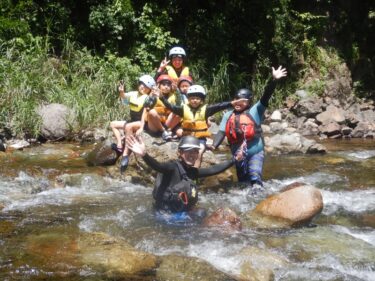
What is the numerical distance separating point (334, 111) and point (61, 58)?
747 cm

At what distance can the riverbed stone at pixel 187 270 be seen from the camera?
3947mm

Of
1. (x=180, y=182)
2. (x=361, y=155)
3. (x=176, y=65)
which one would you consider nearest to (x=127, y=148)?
(x=180, y=182)

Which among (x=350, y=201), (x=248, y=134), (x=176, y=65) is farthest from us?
(x=176, y=65)

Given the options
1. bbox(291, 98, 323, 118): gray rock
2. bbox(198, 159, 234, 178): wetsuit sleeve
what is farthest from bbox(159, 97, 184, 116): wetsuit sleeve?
bbox(291, 98, 323, 118): gray rock

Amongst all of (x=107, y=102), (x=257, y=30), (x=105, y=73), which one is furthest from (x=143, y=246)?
(x=257, y=30)

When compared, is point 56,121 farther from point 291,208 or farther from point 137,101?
point 291,208

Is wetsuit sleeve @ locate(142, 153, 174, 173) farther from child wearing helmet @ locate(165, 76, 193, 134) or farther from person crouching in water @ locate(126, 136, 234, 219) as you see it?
child wearing helmet @ locate(165, 76, 193, 134)

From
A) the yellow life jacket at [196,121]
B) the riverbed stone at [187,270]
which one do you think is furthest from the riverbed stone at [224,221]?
the yellow life jacket at [196,121]

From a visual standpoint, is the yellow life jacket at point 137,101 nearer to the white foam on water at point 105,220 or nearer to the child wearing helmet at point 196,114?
→ the child wearing helmet at point 196,114

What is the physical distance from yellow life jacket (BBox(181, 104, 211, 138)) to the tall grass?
3989mm

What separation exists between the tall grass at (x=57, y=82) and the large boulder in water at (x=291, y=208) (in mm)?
5923

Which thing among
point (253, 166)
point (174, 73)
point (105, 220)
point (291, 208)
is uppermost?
point (174, 73)

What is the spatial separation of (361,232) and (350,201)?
3.93 ft

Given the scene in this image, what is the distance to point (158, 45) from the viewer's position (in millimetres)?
13398
